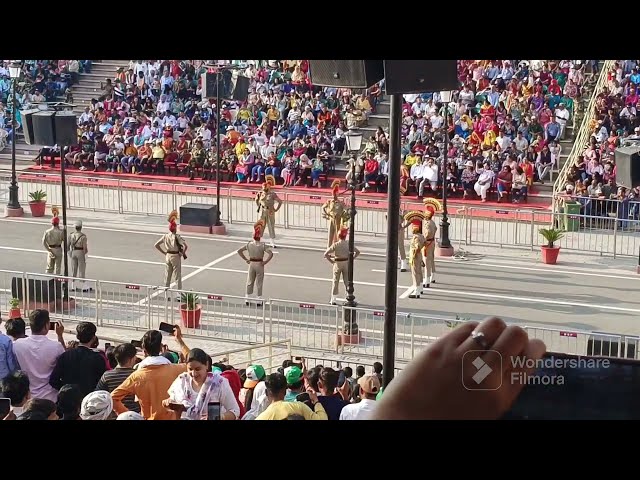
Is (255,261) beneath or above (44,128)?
beneath

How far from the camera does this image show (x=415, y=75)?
25.0 ft

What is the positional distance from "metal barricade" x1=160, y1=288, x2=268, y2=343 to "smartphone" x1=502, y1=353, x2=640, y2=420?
1365 centimetres

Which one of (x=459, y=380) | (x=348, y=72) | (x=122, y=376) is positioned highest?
(x=348, y=72)

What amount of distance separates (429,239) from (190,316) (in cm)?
457

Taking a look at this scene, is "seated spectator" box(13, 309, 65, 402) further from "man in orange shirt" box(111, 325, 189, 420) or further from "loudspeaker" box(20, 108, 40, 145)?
"loudspeaker" box(20, 108, 40, 145)

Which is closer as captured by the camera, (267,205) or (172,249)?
(172,249)

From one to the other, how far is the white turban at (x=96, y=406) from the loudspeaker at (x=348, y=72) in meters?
2.41

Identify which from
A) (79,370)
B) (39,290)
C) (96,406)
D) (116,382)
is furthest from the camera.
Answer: (39,290)

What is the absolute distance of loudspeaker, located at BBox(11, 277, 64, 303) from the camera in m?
17.6

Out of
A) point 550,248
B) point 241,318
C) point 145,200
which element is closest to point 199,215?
point 145,200

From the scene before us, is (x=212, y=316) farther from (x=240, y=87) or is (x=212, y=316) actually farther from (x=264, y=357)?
(x=240, y=87)

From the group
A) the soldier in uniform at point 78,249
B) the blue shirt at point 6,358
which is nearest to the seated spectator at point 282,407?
the blue shirt at point 6,358

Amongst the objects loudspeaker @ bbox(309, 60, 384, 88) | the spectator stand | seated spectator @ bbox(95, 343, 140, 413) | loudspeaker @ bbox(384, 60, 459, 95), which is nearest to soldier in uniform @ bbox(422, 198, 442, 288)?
the spectator stand
